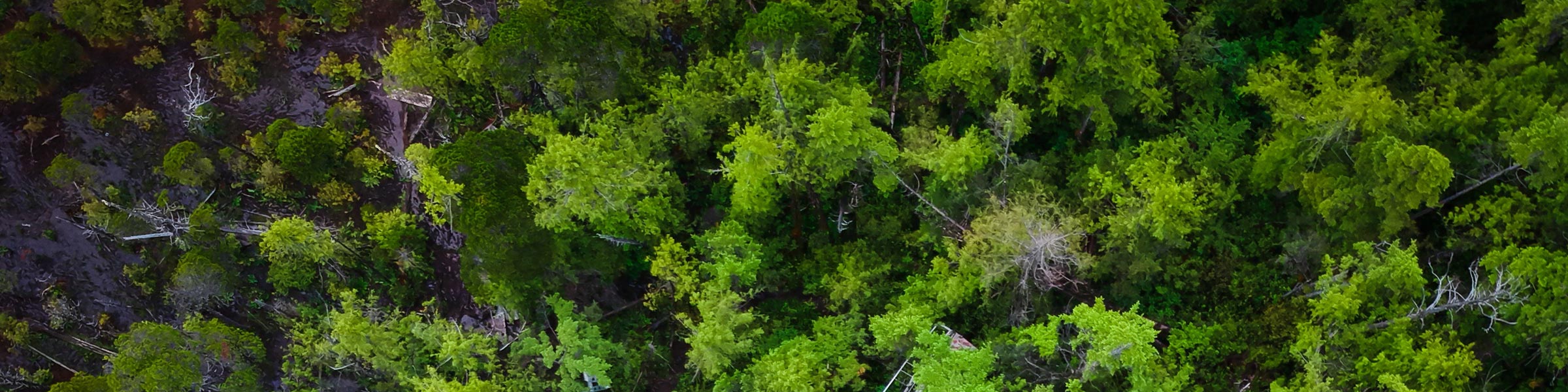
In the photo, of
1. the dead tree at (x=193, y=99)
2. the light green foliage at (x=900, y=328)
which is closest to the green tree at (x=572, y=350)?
the light green foliage at (x=900, y=328)

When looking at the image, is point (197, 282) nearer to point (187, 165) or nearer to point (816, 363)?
point (187, 165)

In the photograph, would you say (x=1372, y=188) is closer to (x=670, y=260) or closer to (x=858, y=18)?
(x=858, y=18)

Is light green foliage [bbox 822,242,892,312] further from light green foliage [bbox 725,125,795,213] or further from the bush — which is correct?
the bush

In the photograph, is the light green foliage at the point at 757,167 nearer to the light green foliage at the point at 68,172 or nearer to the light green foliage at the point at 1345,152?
the light green foliage at the point at 1345,152

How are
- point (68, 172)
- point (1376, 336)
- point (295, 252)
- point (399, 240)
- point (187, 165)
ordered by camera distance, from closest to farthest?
point (1376, 336)
point (295, 252)
point (399, 240)
point (187, 165)
point (68, 172)

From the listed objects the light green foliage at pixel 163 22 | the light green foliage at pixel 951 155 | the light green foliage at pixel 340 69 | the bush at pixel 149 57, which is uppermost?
the light green foliage at pixel 951 155

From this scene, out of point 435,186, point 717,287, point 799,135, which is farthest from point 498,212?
point 799,135
